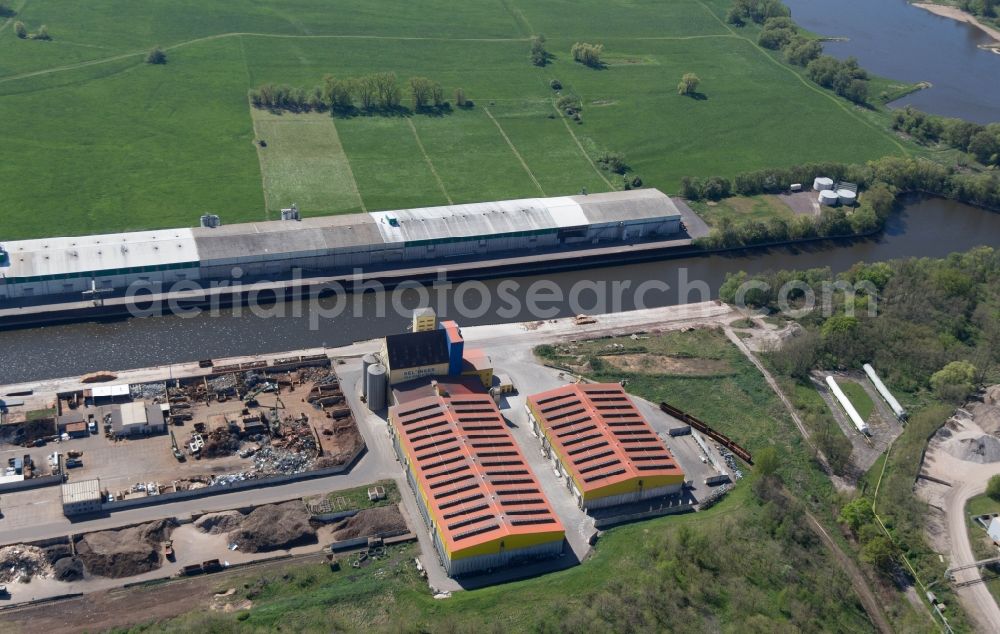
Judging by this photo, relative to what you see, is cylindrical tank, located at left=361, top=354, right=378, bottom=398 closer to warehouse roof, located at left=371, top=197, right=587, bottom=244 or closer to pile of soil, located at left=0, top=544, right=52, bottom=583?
warehouse roof, located at left=371, top=197, right=587, bottom=244

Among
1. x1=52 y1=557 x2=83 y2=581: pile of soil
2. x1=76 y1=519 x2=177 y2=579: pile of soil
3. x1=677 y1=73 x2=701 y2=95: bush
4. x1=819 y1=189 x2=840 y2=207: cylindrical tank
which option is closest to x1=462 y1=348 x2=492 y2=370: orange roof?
x1=76 y1=519 x2=177 y2=579: pile of soil

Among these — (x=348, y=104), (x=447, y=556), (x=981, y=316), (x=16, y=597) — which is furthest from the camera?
(x=348, y=104)

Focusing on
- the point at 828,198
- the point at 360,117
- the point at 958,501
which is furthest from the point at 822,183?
the point at 360,117

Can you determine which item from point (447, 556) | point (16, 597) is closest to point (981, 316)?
point (447, 556)

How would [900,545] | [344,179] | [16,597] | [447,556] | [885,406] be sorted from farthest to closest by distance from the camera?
[344,179], [885,406], [900,545], [447,556], [16,597]

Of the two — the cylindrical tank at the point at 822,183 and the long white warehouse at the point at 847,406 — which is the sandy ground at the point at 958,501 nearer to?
the long white warehouse at the point at 847,406

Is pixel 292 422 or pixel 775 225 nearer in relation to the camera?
pixel 292 422

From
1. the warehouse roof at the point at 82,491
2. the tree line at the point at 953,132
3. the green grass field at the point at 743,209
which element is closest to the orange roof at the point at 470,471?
the warehouse roof at the point at 82,491

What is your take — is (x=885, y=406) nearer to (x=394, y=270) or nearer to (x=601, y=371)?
(x=601, y=371)
